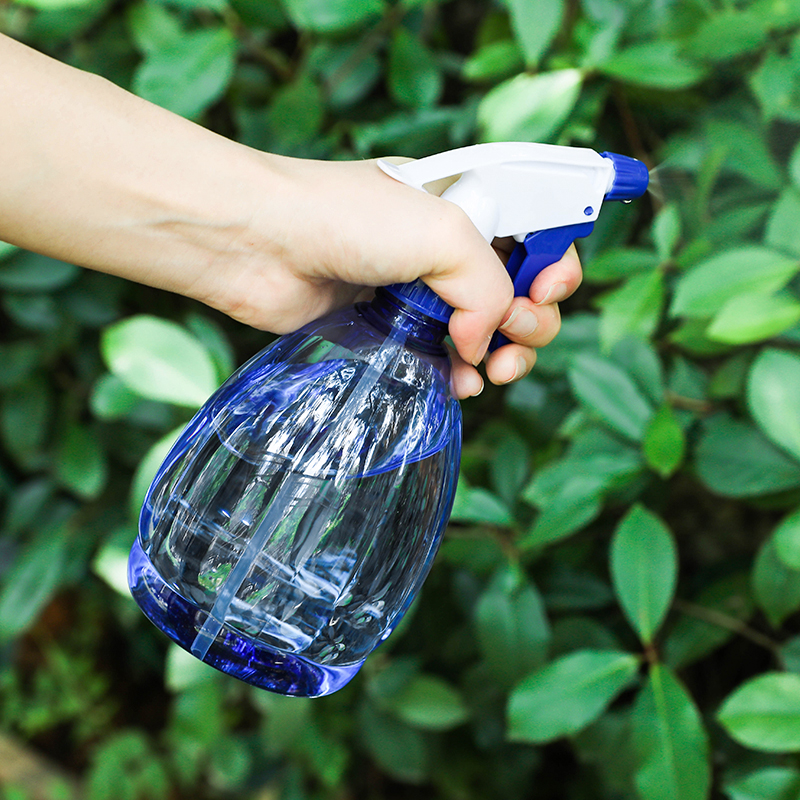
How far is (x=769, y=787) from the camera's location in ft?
1.94

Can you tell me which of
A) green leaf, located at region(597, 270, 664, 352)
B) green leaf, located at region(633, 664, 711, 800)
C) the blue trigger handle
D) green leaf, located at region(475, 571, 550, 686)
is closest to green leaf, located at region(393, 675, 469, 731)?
green leaf, located at region(475, 571, 550, 686)

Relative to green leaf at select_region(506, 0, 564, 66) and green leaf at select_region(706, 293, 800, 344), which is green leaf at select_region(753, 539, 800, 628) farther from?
green leaf at select_region(506, 0, 564, 66)

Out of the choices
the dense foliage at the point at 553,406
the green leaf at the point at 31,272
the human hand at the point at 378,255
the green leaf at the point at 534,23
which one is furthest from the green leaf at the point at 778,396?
the green leaf at the point at 31,272

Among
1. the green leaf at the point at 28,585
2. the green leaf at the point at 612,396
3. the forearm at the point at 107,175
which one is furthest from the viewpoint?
the green leaf at the point at 28,585

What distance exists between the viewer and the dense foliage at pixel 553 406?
2.10 feet

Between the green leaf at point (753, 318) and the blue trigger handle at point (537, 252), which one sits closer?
the blue trigger handle at point (537, 252)

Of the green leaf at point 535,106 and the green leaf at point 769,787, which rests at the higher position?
the green leaf at point 535,106

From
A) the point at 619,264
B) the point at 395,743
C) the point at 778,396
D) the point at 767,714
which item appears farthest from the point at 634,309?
the point at 395,743

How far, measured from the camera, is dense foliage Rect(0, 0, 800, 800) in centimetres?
64

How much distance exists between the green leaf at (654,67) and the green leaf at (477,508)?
438 mm

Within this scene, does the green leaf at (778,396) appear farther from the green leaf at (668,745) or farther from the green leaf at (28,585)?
the green leaf at (28,585)

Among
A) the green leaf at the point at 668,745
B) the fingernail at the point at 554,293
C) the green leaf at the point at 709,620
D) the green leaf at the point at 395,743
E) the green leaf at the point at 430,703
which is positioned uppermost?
the fingernail at the point at 554,293

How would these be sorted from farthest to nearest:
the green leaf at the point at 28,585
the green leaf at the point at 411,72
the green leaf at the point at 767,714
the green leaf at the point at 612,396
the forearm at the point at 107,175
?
the green leaf at the point at 28,585 → the green leaf at the point at 411,72 → the green leaf at the point at 612,396 → the green leaf at the point at 767,714 → the forearm at the point at 107,175

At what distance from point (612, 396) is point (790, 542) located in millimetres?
197
